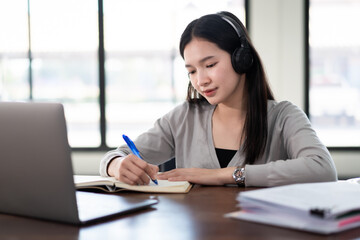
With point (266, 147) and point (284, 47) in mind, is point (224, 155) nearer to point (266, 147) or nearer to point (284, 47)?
point (266, 147)

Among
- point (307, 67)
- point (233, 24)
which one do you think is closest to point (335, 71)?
point (307, 67)

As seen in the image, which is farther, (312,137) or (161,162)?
(161,162)

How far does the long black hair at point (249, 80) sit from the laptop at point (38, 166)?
29.5 inches

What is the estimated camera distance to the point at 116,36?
15.9 feet

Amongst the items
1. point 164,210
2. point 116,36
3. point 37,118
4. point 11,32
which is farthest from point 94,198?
point 11,32

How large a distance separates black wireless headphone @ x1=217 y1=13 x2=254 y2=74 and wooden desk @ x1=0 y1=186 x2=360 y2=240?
689 mm

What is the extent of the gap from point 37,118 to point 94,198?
12.4 inches

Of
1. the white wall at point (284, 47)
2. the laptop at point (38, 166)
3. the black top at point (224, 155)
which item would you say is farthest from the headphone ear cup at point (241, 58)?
the white wall at point (284, 47)

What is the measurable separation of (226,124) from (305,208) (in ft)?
3.10

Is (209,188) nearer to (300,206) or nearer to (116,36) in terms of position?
(300,206)

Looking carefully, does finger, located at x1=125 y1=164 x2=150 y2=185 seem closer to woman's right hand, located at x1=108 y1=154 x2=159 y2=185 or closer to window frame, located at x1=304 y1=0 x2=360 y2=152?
woman's right hand, located at x1=108 y1=154 x2=159 y2=185

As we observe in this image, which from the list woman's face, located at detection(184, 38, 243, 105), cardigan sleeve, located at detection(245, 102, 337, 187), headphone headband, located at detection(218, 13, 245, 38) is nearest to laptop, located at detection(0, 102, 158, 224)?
cardigan sleeve, located at detection(245, 102, 337, 187)

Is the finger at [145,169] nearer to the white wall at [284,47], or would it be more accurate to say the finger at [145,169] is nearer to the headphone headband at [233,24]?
the headphone headband at [233,24]

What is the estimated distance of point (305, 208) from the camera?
33.8 inches
